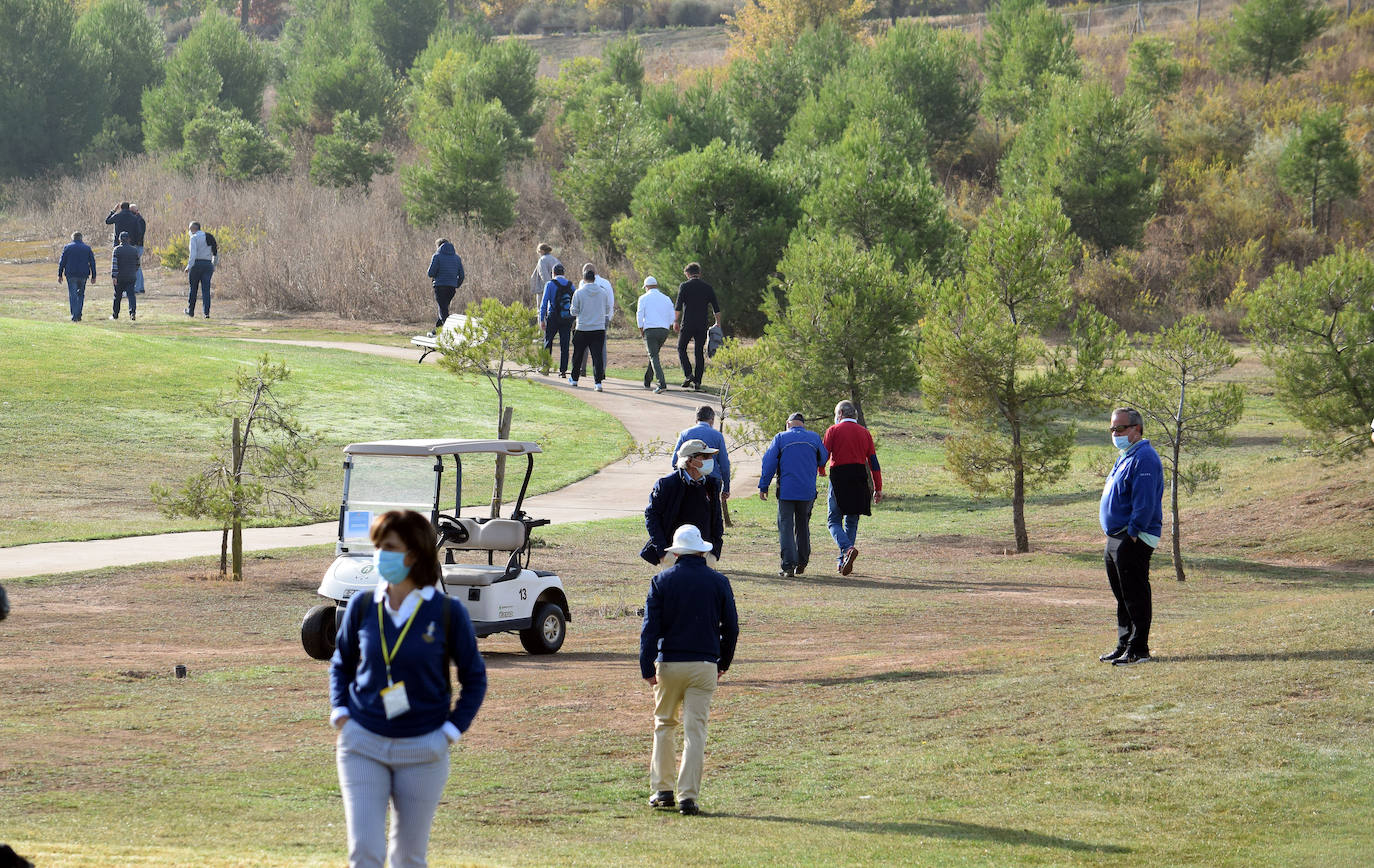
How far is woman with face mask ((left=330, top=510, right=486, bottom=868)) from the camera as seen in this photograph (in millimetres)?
5082

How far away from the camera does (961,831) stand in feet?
24.5

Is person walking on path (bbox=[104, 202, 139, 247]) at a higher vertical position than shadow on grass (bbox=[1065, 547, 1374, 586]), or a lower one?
higher

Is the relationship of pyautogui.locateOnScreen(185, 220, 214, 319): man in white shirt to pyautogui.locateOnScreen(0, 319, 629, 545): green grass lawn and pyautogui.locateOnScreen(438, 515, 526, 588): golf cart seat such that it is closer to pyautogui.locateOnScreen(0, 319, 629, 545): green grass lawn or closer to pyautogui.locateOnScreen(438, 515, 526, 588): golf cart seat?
pyautogui.locateOnScreen(0, 319, 629, 545): green grass lawn

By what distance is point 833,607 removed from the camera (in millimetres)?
15039

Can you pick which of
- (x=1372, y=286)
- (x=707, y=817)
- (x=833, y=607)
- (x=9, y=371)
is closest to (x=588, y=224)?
(x=9, y=371)

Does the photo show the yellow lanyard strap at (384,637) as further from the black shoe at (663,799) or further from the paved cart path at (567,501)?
the paved cart path at (567,501)

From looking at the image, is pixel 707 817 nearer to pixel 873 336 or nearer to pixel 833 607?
pixel 833 607

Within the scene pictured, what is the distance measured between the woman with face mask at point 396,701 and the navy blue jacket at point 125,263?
32.5 meters

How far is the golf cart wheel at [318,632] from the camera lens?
12.2 metres

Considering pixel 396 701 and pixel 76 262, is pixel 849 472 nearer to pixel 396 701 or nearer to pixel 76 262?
pixel 396 701

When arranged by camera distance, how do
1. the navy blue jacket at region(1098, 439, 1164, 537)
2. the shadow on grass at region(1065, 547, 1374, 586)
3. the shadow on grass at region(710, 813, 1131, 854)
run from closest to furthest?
the shadow on grass at region(710, 813, 1131, 854) < the navy blue jacket at region(1098, 439, 1164, 537) < the shadow on grass at region(1065, 547, 1374, 586)

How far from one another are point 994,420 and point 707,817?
1401 centimetres

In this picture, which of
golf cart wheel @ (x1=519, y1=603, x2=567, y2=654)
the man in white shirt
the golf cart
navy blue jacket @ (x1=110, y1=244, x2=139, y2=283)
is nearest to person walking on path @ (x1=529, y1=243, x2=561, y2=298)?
the man in white shirt

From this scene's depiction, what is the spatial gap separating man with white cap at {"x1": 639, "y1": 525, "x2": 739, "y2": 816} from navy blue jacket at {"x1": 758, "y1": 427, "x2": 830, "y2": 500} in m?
8.37
